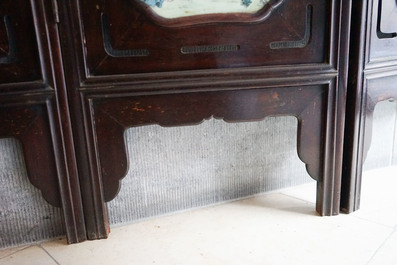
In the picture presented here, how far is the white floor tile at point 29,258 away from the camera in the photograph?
782 millimetres

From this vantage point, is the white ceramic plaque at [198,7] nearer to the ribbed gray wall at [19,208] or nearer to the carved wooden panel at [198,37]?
the carved wooden panel at [198,37]

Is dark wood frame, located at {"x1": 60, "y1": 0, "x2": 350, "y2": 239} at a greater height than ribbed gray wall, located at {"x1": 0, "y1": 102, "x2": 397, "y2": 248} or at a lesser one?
greater

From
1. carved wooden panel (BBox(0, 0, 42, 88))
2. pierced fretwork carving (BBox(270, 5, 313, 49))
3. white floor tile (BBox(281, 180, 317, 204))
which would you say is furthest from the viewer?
white floor tile (BBox(281, 180, 317, 204))

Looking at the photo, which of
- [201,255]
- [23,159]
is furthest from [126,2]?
[201,255]

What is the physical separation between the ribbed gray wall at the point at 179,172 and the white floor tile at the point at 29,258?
4 centimetres

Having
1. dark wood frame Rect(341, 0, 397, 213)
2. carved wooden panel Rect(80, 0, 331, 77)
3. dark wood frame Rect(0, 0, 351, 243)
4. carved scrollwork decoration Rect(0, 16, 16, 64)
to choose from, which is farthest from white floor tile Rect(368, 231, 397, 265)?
carved scrollwork decoration Rect(0, 16, 16, 64)

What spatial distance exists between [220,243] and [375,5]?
61cm

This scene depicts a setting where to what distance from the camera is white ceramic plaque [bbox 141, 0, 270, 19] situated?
0.71 metres

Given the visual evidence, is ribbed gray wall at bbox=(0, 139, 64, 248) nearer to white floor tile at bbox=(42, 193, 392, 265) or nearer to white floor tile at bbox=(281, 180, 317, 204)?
white floor tile at bbox=(42, 193, 392, 265)

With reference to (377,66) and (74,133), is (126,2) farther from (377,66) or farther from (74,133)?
(377,66)

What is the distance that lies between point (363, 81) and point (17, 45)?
721mm

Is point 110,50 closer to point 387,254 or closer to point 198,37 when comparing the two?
point 198,37

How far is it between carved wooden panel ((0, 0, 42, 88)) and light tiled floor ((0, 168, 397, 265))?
1.23 feet

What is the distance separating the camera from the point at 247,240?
0.82 meters
